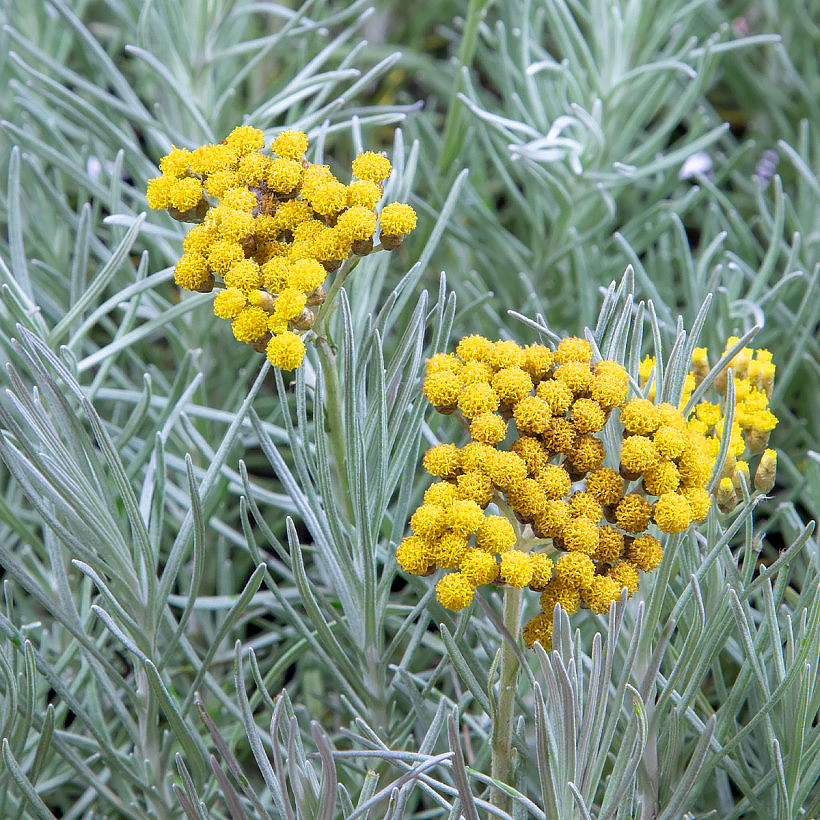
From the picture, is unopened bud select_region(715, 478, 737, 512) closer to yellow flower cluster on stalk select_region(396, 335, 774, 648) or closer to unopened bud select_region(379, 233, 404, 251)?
yellow flower cluster on stalk select_region(396, 335, 774, 648)

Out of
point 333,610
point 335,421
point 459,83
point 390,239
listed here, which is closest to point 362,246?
point 390,239

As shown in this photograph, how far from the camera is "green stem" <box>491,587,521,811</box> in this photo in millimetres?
629

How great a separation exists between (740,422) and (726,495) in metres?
0.08

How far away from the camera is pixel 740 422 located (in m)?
0.77

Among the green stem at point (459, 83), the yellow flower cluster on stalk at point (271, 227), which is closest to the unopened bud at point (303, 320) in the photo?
the yellow flower cluster on stalk at point (271, 227)

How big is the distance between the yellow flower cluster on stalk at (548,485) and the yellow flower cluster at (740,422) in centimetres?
9

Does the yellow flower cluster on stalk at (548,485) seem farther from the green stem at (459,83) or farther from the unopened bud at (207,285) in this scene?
the green stem at (459,83)

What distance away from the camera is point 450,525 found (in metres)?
0.59

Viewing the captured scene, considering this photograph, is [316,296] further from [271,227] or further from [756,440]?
[756,440]

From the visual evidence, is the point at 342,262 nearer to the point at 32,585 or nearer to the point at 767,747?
the point at 32,585

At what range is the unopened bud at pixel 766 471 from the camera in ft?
2.49

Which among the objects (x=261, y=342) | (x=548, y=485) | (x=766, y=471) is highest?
(x=261, y=342)

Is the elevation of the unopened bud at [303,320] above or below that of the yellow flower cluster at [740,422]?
above

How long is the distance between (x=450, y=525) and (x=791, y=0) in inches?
53.5
